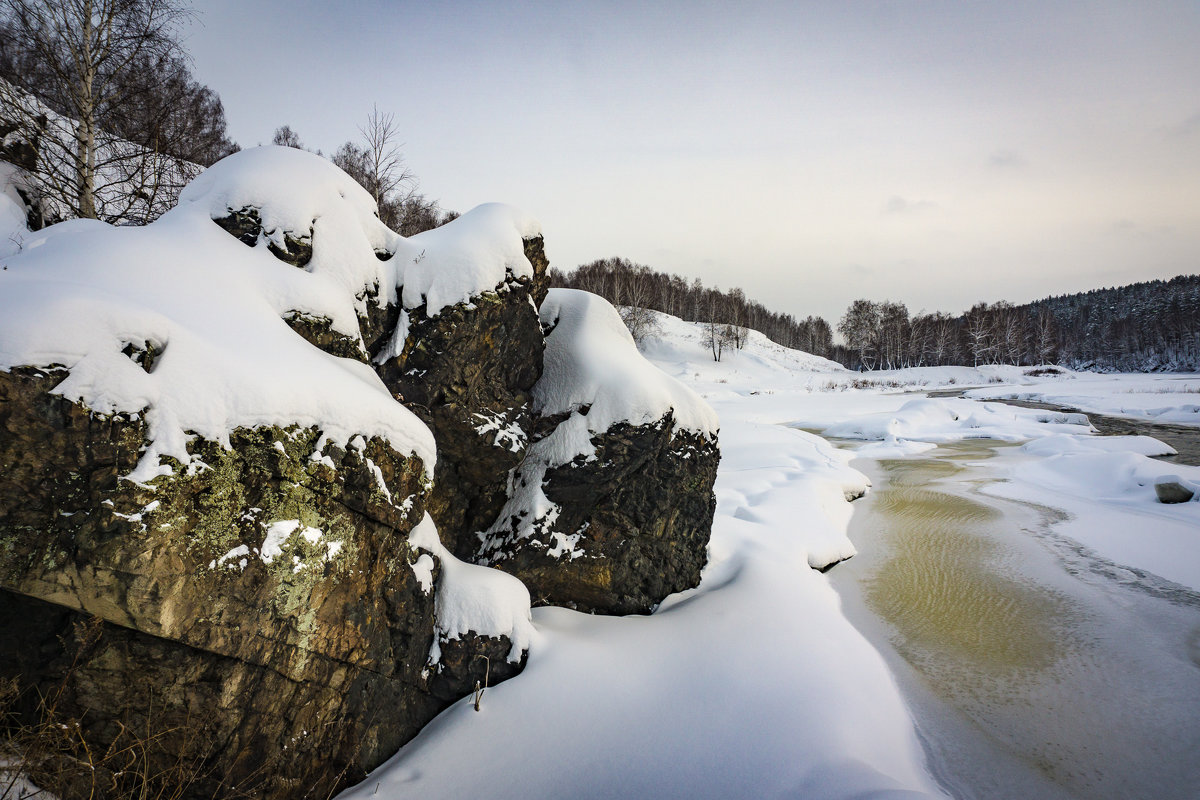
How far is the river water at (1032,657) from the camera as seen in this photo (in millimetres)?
3375

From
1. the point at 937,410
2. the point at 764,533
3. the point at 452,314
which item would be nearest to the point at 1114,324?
the point at 937,410

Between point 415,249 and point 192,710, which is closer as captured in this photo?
point 192,710

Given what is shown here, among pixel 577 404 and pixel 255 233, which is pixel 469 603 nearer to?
pixel 577 404

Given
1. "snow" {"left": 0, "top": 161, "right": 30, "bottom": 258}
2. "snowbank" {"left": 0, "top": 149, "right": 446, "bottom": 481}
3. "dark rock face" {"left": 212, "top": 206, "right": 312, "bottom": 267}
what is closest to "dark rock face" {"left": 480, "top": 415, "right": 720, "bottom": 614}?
"snowbank" {"left": 0, "top": 149, "right": 446, "bottom": 481}

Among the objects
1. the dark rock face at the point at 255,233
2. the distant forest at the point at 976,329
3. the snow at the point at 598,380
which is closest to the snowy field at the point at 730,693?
the snow at the point at 598,380

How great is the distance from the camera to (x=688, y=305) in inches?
2653

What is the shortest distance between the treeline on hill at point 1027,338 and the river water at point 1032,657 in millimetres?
60696

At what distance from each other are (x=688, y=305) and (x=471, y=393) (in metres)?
65.6

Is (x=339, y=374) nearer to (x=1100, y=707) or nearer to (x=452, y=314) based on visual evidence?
(x=452, y=314)

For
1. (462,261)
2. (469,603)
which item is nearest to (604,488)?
(469,603)

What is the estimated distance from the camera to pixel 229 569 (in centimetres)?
238

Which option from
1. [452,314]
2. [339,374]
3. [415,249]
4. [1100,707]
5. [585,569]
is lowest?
[1100,707]

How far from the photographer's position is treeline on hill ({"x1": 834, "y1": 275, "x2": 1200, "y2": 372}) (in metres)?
57.2

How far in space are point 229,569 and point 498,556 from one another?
2.39 m
